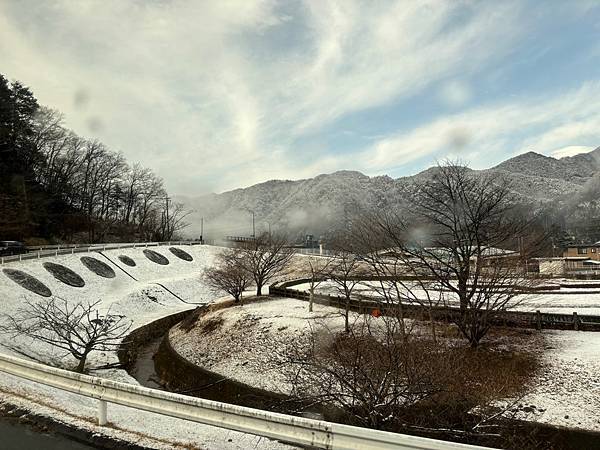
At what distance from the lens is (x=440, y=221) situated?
50.7 ft

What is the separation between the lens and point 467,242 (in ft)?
49.4

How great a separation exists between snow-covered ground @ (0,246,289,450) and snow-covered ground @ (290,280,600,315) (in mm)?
12379

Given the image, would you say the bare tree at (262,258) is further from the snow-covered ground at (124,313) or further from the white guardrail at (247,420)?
the white guardrail at (247,420)

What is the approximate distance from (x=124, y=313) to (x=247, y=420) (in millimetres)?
23623

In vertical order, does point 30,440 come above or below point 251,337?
above

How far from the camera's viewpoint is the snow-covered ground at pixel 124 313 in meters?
4.36

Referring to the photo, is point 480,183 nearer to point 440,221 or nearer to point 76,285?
point 440,221

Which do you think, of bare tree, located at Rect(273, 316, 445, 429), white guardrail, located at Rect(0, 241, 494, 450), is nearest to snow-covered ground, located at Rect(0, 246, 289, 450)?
white guardrail, located at Rect(0, 241, 494, 450)

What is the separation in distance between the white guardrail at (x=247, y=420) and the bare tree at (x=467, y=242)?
11576 mm

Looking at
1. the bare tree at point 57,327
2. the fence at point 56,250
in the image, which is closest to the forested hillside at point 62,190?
the fence at point 56,250

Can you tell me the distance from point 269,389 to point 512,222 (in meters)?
11.4

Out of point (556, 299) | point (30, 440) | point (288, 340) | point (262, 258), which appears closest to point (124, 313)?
point (262, 258)

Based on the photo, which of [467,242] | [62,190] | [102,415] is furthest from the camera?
→ [62,190]

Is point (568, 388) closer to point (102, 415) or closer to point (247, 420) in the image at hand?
point (247, 420)
